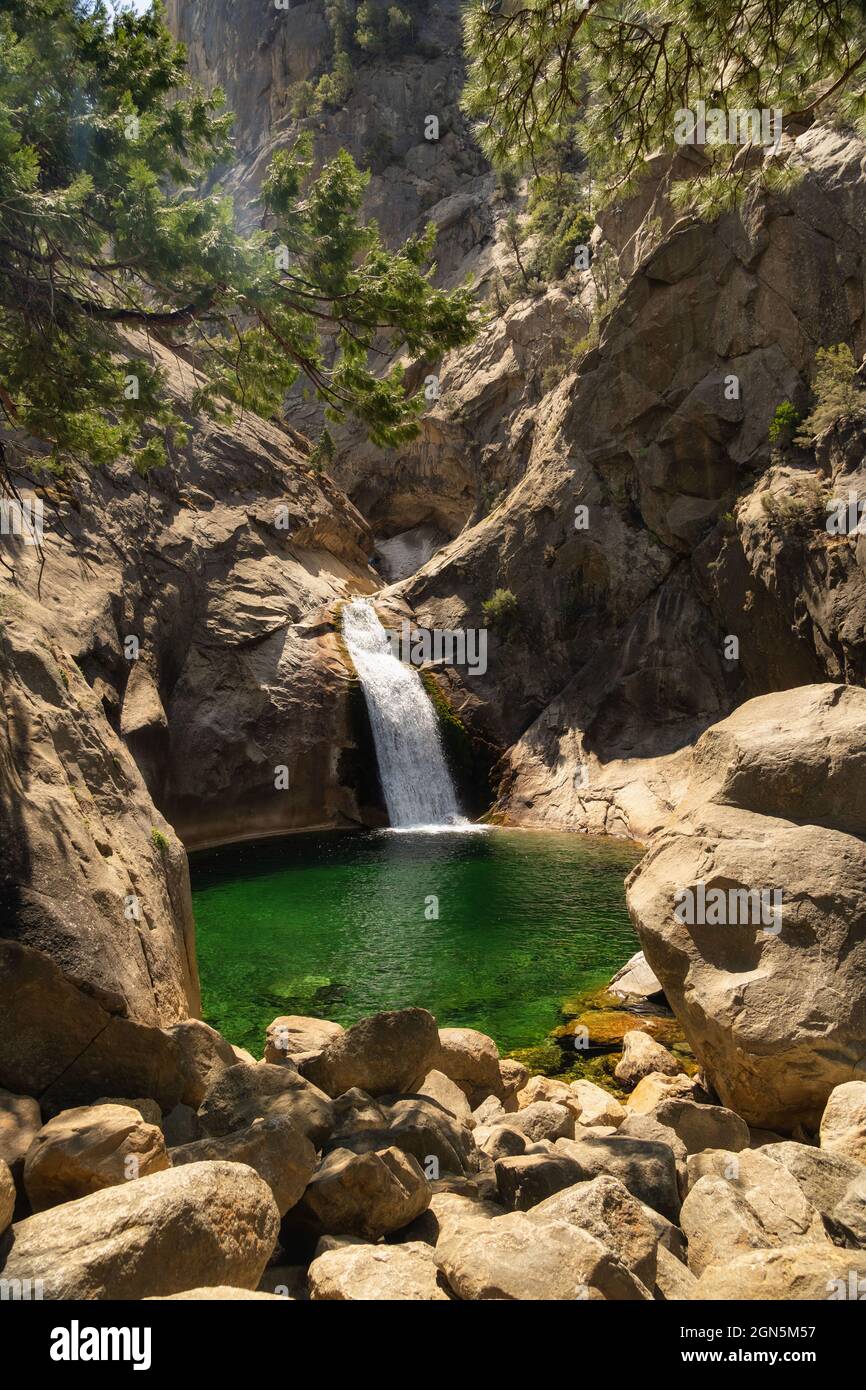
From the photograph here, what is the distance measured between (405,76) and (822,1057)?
61.0 metres

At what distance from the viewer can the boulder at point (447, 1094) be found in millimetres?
7164

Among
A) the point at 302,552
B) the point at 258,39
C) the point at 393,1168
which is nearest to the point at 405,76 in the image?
the point at 258,39

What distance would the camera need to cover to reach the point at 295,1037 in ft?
29.2

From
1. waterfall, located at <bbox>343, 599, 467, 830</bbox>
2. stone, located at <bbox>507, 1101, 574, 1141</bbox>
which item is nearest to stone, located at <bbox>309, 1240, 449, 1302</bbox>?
stone, located at <bbox>507, 1101, 574, 1141</bbox>

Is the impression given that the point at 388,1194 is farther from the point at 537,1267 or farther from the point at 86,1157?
the point at 86,1157

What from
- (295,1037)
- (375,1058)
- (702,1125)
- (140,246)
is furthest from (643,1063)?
(140,246)

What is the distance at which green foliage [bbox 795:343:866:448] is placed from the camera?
19.2m

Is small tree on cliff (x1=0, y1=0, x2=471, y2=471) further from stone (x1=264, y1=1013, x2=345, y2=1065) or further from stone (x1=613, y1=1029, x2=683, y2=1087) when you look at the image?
stone (x1=613, y1=1029, x2=683, y2=1087)

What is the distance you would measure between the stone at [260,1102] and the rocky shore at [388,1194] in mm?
12

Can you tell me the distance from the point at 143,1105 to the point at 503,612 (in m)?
25.1

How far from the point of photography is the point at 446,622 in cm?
2992

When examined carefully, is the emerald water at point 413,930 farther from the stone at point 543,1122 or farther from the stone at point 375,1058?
the stone at point 375,1058

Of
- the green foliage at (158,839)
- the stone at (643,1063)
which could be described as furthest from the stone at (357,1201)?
the green foliage at (158,839)

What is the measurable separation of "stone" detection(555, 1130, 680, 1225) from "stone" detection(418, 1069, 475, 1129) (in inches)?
77.4
